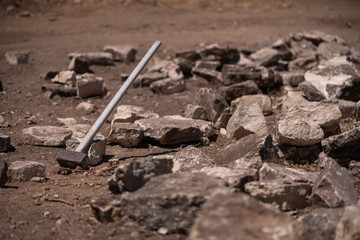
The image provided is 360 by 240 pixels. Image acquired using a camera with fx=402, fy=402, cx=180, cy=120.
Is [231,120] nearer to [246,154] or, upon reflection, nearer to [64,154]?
[246,154]

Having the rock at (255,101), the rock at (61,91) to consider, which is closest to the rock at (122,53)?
the rock at (61,91)

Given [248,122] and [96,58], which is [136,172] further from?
[96,58]

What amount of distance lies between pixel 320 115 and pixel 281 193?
1867mm

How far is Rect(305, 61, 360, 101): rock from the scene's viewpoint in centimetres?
619

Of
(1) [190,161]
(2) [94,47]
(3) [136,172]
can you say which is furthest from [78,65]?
(3) [136,172]

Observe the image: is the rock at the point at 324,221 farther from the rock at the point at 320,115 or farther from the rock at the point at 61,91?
the rock at the point at 61,91

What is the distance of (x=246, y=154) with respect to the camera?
163 inches

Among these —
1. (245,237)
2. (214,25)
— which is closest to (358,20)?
(214,25)

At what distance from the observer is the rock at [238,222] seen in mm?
2311

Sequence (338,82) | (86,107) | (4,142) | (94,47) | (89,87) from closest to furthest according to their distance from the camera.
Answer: (4,142), (338,82), (86,107), (89,87), (94,47)

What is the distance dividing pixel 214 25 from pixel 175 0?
8.99 feet

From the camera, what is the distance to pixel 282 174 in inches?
146

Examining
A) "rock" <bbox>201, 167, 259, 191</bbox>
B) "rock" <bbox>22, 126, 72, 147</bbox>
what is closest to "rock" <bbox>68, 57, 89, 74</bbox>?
"rock" <bbox>22, 126, 72, 147</bbox>

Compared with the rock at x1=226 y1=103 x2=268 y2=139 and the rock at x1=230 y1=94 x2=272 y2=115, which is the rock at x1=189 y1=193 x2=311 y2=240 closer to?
the rock at x1=226 y1=103 x2=268 y2=139
